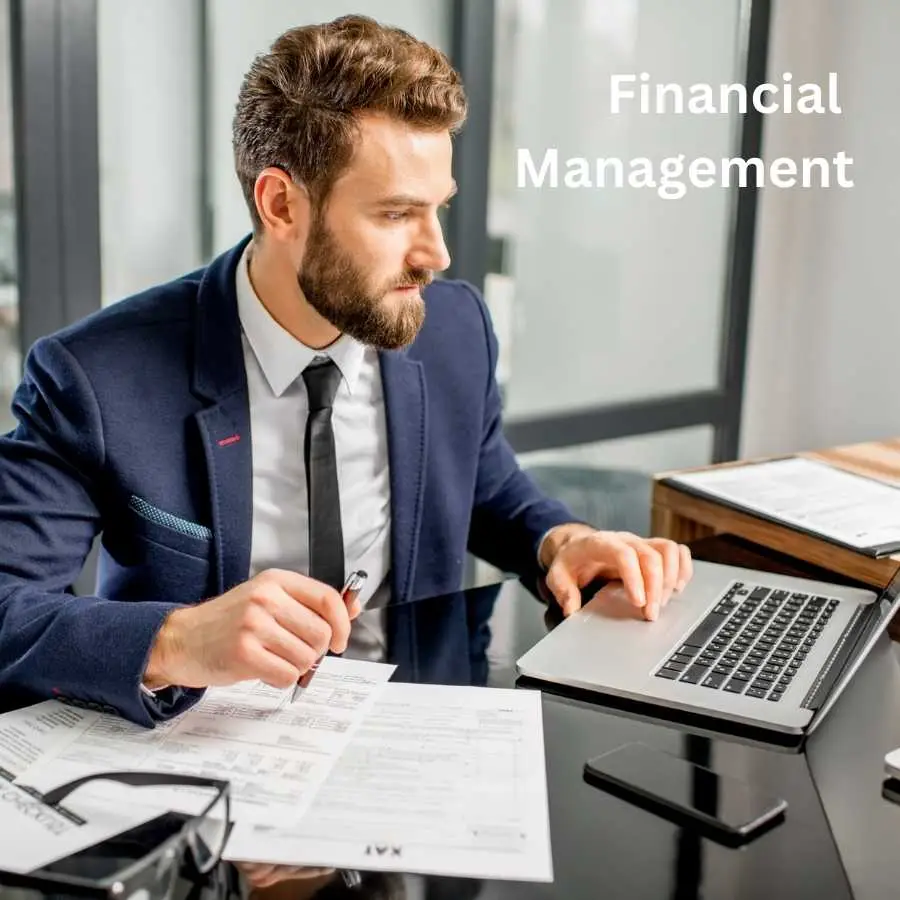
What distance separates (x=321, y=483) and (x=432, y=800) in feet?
2.08

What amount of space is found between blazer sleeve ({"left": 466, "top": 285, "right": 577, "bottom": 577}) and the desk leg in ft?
0.67

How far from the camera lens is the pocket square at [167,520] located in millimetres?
1279

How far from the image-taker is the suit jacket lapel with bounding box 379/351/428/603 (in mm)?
1483

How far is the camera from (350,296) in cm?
135

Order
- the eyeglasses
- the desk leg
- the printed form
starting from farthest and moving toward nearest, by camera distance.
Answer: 1. the desk leg
2. the printed form
3. the eyeglasses

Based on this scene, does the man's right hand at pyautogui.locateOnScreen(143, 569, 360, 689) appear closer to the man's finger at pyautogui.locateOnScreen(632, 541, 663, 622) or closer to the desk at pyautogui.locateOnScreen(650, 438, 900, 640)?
the man's finger at pyautogui.locateOnScreen(632, 541, 663, 622)

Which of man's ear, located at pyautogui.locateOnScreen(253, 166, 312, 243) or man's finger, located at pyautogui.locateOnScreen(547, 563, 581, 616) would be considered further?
man's ear, located at pyautogui.locateOnScreen(253, 166, 312, 243)

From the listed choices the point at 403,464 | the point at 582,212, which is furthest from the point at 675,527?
the point at 582,212

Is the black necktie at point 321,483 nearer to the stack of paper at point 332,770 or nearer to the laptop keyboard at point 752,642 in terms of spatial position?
the stack of paper at point 332,770

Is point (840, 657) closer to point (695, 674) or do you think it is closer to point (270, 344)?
point (695, 674)

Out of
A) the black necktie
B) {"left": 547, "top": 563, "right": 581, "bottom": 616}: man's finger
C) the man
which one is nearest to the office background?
the man

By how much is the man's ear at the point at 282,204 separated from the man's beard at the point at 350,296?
26mm

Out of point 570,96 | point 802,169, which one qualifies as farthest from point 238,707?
point 802,169

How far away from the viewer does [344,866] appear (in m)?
0.74
